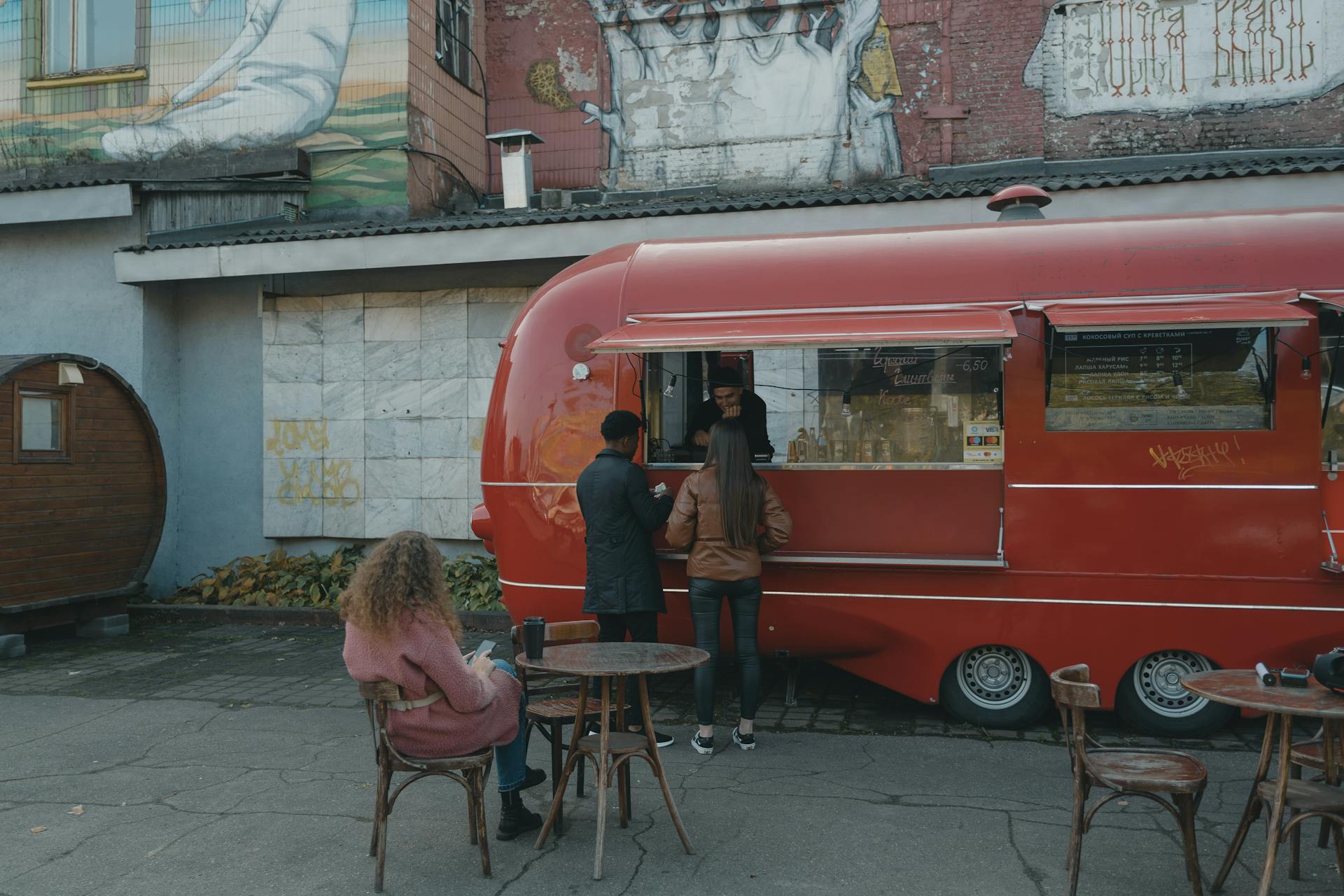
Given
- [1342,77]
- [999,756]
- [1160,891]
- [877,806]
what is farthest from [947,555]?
[1342,77]

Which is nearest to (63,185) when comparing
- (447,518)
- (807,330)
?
(447,518)

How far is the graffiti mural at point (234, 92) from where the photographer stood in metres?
12.4

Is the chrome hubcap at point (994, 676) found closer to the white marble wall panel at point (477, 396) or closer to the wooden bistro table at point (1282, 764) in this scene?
the wooden bistro table at point (1282, 764)

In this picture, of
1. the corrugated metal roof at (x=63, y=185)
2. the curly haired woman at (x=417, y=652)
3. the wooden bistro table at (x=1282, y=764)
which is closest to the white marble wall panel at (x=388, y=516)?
the corrugated metal roof at (x=63, y=185)

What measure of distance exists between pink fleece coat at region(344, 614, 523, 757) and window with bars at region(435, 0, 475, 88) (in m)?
10.3

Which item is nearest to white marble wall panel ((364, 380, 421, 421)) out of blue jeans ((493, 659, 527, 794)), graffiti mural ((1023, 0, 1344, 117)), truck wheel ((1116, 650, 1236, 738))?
blue jeans ((493, 659, 527, 794))

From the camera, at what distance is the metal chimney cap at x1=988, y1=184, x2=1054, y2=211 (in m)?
7.10

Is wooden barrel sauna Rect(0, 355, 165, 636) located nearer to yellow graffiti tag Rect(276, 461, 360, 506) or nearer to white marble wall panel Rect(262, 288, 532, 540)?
yellow graffiti tag Rect(276, 461, 360, 506)

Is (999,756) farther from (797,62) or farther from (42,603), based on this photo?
(797,62)

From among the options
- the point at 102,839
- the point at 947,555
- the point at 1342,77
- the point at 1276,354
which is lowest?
the point at 102,839

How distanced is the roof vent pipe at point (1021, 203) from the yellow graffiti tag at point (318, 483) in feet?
23.9

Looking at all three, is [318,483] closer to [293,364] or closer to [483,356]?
[293,364]

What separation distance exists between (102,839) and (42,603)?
550 centimetres

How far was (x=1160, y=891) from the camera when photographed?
13.6 ft
